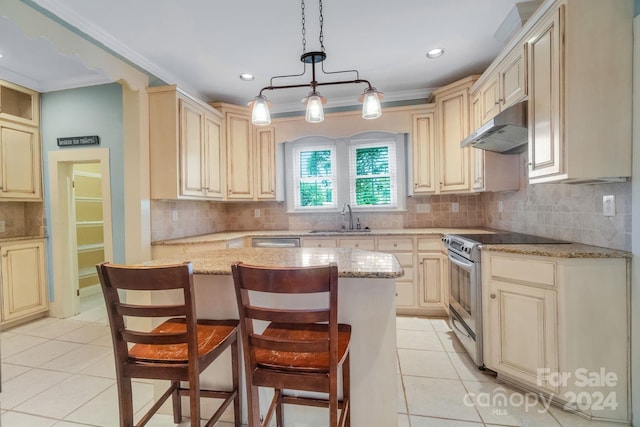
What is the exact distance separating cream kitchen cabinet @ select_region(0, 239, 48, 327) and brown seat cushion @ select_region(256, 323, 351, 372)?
3454 millimetres

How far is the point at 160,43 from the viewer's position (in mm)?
2553

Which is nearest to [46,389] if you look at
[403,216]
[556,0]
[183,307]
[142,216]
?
[142,216]

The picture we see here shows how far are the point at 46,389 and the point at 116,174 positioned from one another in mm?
1886

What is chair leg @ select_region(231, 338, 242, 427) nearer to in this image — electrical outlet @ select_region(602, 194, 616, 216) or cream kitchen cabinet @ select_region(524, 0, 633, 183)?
cream kitchen cabinet @ select_region(524, 0, 633, 183)

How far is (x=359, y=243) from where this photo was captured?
3324 millimetres

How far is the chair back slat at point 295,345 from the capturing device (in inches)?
43.9

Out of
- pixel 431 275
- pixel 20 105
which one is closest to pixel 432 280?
pixel 431 275

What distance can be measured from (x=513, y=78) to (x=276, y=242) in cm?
276

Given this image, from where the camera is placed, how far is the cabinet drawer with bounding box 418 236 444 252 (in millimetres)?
3163

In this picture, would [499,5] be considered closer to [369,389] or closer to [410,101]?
[410,101]

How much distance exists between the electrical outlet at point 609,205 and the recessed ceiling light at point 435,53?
1833 millimetres

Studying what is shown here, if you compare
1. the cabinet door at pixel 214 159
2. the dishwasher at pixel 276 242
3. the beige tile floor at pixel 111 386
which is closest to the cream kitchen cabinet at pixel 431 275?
the beige tile floor at pixel 111 386

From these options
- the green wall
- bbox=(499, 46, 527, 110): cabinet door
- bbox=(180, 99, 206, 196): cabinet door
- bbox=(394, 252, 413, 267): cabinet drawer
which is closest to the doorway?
the green wall

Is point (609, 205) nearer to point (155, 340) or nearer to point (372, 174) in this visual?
point (372, 174)
